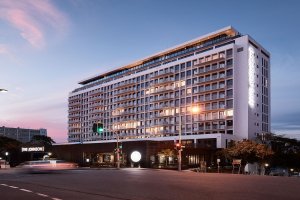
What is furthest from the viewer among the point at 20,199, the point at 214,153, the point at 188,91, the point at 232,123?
the point at 188,91

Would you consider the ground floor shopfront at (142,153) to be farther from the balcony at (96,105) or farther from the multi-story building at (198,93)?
the balcony at (96,105)

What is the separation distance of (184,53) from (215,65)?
1532cm

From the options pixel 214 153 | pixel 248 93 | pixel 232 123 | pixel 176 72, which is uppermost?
pixel 176 72

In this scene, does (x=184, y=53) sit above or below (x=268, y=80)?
above

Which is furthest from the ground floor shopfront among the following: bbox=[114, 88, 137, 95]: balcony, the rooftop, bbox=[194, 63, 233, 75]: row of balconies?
bbox=[114, 88, 137, 95]: balcony

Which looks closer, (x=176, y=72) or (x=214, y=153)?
(x=214, y=153)

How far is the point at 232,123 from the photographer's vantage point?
10525cm

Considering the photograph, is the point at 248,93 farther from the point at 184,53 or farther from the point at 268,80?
the point at 184,53

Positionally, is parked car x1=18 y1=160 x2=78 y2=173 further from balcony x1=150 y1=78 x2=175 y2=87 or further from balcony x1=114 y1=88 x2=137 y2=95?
balcony x1=114 y1=88 x2=137 y2=95

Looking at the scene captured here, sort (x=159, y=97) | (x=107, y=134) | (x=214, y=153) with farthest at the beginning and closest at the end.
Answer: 1. (x=107, y=134)
2. (x=159, y=97)
3. (x=214, y=153)

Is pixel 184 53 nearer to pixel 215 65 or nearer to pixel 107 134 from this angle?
pixel 215 65

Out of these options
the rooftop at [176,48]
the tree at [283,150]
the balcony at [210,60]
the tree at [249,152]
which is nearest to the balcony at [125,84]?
the rooftop at [176,48]

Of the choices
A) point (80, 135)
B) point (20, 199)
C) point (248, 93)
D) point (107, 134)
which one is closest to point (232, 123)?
point (248, 93)

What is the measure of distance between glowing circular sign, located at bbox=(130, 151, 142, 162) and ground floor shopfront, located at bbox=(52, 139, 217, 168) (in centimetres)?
40
